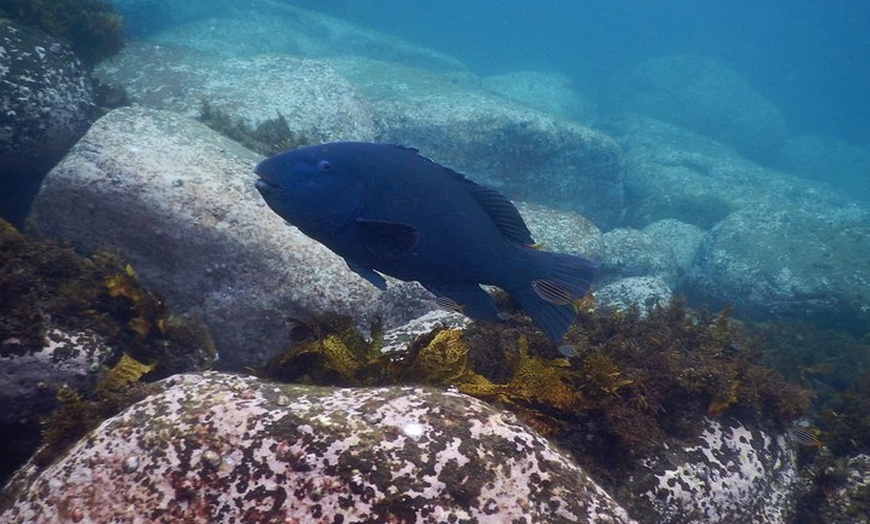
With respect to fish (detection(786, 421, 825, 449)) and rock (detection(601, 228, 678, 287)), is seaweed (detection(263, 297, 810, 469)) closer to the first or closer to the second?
fish (detection(786, 421, 825, 449))

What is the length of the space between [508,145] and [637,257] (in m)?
4.42

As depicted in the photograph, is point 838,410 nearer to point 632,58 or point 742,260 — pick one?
point 742,260

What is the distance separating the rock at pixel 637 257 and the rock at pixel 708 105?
25252mm

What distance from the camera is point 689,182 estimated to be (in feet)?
64.8

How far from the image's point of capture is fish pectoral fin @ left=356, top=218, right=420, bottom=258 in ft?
7.15

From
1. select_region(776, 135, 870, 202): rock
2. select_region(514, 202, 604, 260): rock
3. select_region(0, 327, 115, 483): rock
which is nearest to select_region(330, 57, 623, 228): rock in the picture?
select_region(514, 202, 604, 260): rock

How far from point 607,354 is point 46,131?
665cm

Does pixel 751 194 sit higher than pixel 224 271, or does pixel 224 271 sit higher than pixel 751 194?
pixel 751 194

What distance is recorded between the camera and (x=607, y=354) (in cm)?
378

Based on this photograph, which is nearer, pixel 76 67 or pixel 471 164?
pixel 76 67

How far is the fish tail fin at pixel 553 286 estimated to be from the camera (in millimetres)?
2506

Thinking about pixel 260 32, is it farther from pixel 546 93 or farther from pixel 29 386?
pixel 29 386

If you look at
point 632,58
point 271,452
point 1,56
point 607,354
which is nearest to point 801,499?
point 607,354

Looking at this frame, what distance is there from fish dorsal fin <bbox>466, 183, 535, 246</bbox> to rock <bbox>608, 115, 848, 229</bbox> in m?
16.0
